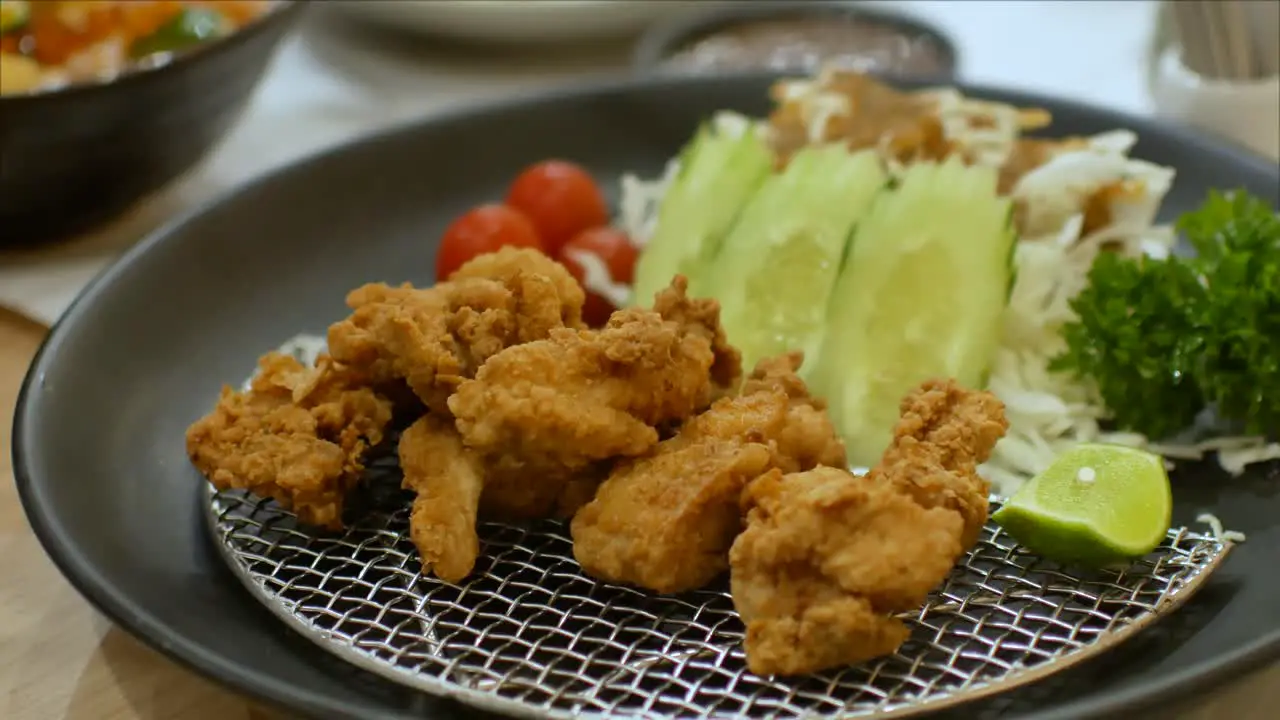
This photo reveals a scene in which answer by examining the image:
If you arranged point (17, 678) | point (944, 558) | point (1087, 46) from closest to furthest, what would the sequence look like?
1. point (944, 558)
2. point (17, 678)
3. point (1087, 46)

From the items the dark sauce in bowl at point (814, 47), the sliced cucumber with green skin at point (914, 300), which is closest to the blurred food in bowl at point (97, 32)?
the dark sauce in bowl at point (814, 47)

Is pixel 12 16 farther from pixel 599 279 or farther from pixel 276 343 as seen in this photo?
pixel 599 279

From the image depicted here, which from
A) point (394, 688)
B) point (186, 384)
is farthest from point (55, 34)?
point (394, 688)

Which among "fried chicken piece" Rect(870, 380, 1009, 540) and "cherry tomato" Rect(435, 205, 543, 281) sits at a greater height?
"fried chicken piece" Rect(870, 380, 1009, 540)

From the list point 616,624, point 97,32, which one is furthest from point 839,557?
point 97,32

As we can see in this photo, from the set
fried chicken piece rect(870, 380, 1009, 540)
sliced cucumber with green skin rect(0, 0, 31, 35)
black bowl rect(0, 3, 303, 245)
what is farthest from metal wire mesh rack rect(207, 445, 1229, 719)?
sliced cucumber with green skin rect(0, 0, 31, 35)

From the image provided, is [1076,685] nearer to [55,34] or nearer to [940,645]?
[940,645]

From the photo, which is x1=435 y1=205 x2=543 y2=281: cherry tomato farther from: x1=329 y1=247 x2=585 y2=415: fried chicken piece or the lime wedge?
the lime wedge
